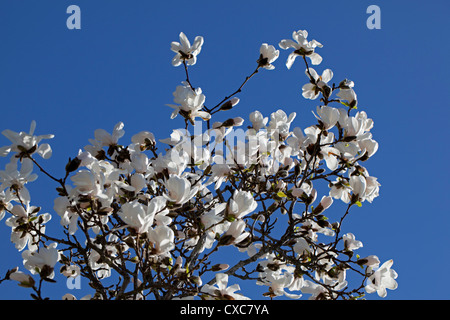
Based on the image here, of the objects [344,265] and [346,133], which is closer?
[346,133]

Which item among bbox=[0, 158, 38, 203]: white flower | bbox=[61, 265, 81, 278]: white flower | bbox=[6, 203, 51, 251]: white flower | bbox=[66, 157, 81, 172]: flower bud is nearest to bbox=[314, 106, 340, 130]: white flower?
bbox=[66, 157, 81, 172]: flower bud

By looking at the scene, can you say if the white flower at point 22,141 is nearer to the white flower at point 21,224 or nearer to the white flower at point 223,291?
the white flower at point 21,224

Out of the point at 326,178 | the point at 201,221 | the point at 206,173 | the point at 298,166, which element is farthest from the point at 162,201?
the point at 326,178

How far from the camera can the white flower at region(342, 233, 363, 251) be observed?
108 inches

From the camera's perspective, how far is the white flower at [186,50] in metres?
2.98

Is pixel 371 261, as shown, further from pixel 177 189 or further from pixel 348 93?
pixel 177 189

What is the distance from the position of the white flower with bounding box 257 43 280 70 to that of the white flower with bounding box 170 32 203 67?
437 mm

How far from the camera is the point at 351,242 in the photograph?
2.73 metres

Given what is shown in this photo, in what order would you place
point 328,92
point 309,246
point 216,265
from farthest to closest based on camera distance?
1. point 309,246
2. point 328,92
3. point 216,265

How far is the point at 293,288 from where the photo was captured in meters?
2.78

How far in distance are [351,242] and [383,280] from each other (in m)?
0.30

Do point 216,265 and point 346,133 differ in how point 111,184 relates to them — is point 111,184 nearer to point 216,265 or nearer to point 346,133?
point 216,265

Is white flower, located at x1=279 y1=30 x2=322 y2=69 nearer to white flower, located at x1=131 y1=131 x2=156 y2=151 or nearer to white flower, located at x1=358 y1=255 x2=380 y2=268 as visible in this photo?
white flower, located at x1=131 y1=131 x2=156 y2=151
